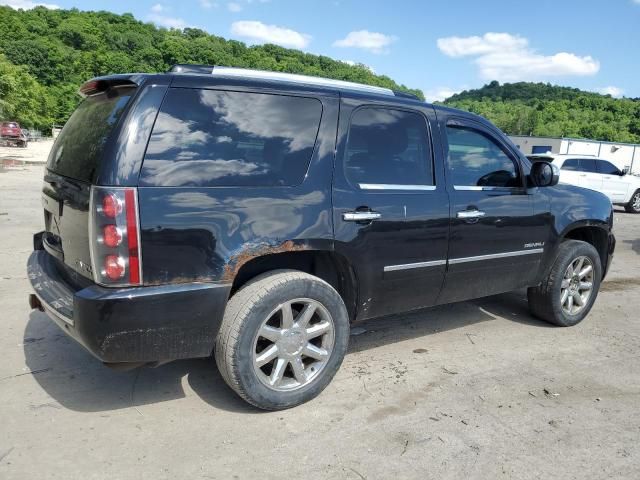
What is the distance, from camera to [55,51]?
9088 centimetres

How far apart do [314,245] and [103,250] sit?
3.85 feet

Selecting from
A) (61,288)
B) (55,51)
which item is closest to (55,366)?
(61,288)

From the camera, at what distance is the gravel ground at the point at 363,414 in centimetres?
268

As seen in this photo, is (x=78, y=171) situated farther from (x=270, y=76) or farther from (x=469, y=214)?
(x=469, y=214)

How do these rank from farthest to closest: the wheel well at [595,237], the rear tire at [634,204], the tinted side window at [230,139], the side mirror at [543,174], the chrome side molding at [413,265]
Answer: the rear tire at [634,204], the wheel well at [595,237], the side mirror at [543,174], the chrome side molding at [413,265], the tinted side window at [230,139]

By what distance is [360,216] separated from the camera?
333 cm

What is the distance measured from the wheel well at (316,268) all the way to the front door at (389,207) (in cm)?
6

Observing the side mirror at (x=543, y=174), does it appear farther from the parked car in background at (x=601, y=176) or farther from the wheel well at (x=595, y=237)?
the parked car in background at (x=601, y=176)

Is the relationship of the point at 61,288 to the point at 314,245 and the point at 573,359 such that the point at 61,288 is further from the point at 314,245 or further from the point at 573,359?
the point at 573,359

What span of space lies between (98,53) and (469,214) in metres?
99.8

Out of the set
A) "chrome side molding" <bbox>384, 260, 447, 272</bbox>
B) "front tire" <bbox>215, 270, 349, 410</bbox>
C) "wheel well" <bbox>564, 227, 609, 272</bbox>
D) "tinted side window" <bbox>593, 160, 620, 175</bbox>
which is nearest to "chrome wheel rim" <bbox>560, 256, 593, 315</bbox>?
"wheel well" <bbox>564, 227, 609, 272</bbox>

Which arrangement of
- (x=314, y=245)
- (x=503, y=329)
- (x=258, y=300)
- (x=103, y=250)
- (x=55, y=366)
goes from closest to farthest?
(x=103, y=250), (x=258, y=300), (x=314, y=245), (x=55, y=366), (x=503, y=329)

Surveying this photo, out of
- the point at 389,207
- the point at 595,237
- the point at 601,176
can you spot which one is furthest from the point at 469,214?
the point at 601,176

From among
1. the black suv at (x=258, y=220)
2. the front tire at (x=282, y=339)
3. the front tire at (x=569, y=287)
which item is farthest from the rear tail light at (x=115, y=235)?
the front tire at (x=569, y=287)
